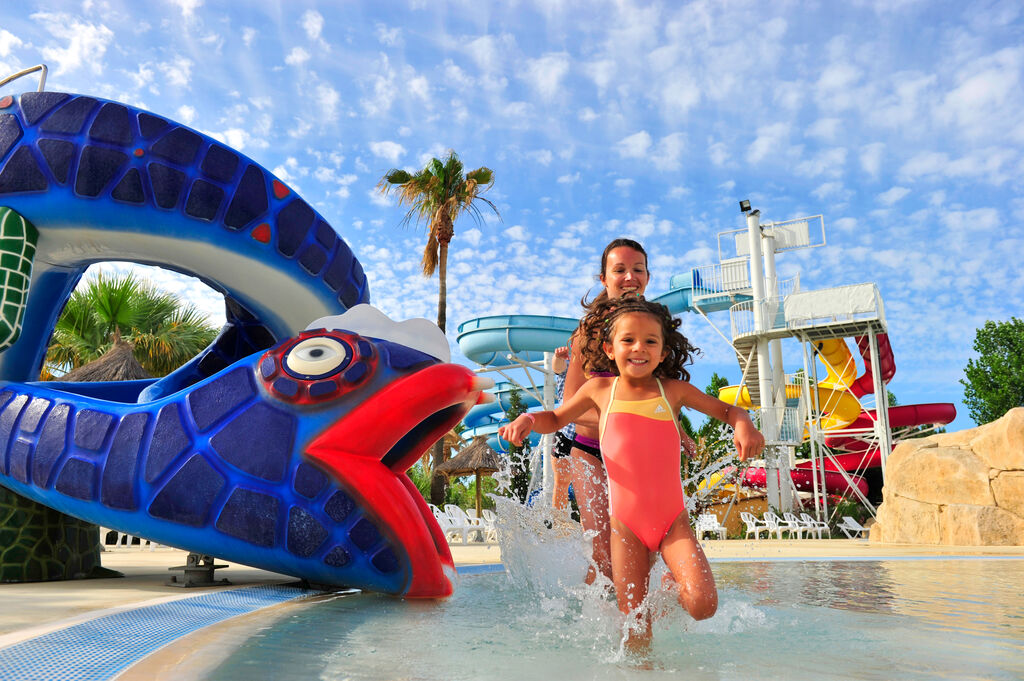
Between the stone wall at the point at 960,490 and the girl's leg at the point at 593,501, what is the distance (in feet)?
39.1

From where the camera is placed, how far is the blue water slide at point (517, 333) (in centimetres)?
1970

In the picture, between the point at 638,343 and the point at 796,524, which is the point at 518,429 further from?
the point at 796,524

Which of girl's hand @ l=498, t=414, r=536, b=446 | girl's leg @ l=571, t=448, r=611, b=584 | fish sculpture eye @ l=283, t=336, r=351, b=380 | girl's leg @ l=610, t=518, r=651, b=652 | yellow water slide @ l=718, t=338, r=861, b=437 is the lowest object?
girl's leg @ l=610, t=518, r=651, b=652

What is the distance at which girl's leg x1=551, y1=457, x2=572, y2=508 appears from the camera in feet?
12.6

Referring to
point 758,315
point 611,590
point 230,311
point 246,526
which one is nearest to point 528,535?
point 611,590

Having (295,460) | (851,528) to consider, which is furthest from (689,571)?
(851,528)

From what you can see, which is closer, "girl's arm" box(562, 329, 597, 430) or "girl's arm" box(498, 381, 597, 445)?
"girl's arm" box(498, 381, 597, 445)

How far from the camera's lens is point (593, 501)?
11.0ft

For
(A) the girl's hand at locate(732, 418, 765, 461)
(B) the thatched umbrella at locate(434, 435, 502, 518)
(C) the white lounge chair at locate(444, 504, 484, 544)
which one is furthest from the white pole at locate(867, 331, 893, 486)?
(A) the girl's hand at locate(732, 418, 765, 461)

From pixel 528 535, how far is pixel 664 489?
158 centimetres

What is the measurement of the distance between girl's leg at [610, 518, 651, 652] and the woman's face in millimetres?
1251

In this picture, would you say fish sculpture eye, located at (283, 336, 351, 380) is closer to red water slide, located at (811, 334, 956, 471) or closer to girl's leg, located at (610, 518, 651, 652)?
girl's leg, located at (610, 518, 651, 652)

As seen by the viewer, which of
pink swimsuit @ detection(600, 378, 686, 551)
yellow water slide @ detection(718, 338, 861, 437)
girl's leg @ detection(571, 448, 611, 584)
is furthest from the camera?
yellow water slide @ detection(718, 338, 861, 437)

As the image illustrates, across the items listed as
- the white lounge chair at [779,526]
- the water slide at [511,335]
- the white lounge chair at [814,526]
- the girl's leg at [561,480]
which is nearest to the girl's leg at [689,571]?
the girl's leg at [561,480]
